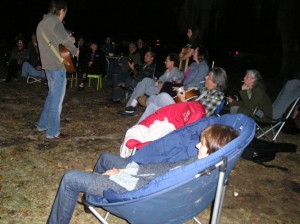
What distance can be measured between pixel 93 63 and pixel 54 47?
3932 millimetres

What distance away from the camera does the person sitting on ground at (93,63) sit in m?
8.02

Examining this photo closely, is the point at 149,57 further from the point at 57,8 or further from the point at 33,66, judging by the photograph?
the point at 33,66

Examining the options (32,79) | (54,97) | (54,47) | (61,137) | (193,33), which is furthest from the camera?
(32,79)

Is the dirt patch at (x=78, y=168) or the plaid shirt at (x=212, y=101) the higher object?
the plaid shirt at (x=212, y=101)

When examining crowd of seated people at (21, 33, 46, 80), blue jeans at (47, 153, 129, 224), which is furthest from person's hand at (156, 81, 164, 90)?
blue jeans at (47, 153, 129, 224)

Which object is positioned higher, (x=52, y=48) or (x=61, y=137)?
(x=52, y=48)

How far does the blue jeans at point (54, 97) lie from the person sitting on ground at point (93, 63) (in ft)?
12.2

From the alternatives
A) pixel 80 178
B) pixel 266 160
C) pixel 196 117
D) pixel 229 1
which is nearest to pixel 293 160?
pixel 266 160

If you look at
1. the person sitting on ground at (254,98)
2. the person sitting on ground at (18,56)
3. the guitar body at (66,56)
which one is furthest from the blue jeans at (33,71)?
the person sitting on ground at (254,98)

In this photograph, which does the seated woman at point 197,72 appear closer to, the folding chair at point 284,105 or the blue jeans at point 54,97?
the folding chair at point 284,105

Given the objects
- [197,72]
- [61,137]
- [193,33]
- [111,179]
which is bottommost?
[61,137]

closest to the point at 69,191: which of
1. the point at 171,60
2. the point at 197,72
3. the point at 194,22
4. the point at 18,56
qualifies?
the point at 197,72

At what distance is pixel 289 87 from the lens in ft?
16.2

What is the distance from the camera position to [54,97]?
4238 millimetres
